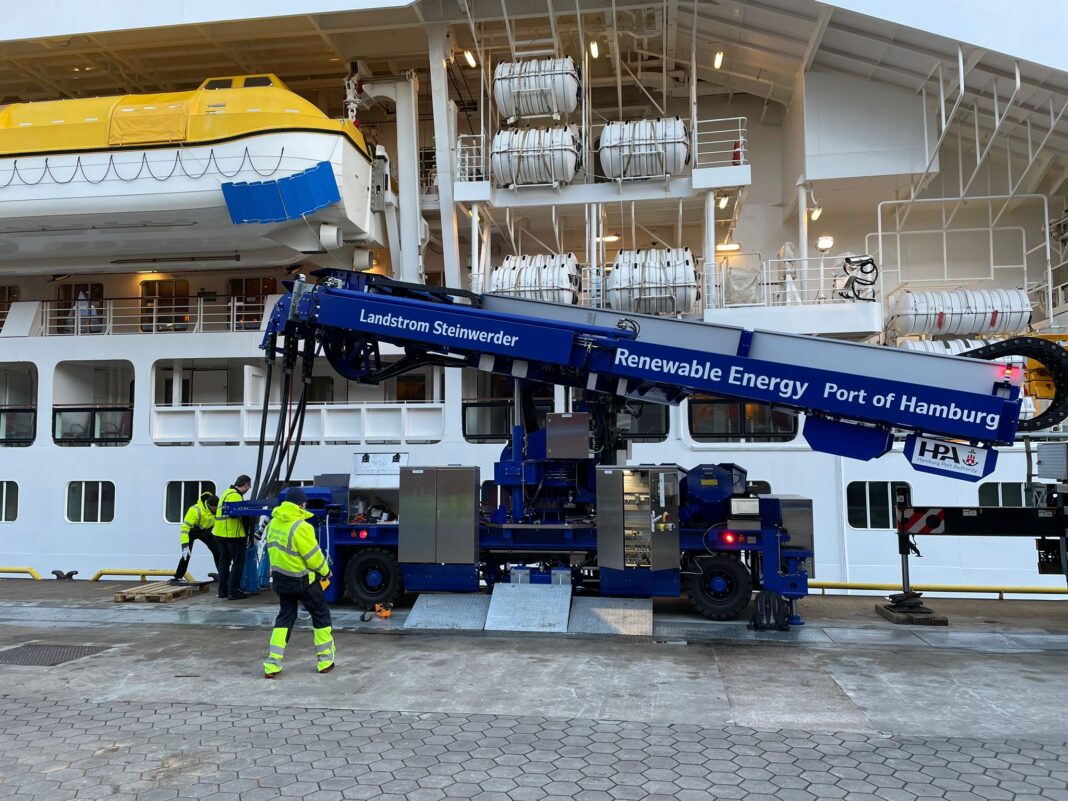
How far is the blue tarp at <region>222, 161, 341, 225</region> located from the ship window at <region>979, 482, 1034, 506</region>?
36.2 feet

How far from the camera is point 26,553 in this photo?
13625 millimetres

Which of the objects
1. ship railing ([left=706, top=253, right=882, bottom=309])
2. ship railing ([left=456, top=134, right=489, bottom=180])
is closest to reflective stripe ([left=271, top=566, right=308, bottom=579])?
ship railing ([left=706, top=253, right=882, bottom=309])

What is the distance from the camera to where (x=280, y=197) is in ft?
37.8

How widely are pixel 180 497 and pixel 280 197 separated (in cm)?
570

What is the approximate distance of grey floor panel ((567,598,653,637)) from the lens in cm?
834

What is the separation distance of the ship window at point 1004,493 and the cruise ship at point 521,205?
62 mm

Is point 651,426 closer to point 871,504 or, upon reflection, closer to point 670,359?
point 871,504

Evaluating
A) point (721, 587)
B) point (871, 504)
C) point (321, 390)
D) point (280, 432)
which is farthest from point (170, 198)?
point (871, 504)

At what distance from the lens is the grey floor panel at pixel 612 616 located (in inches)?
328

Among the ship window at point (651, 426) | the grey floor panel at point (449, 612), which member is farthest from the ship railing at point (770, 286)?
the grey floor panel at point (449, 612)

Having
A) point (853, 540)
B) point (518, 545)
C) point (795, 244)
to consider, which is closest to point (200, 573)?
point (518, 545)

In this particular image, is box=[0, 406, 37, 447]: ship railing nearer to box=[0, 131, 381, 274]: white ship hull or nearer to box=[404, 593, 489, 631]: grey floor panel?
box=[0, 131, 381, 274]: white ship hull

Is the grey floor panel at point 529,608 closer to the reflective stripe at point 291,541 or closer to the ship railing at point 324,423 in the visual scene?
the reflective stripe at point 291,541

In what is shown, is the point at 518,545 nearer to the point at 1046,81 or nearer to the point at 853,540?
the point at 853,540
